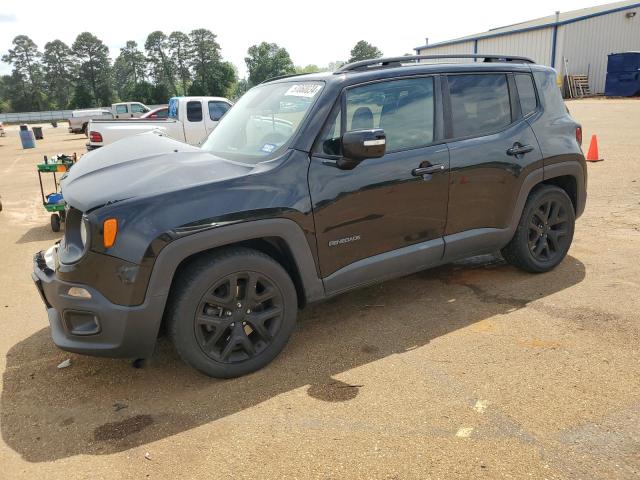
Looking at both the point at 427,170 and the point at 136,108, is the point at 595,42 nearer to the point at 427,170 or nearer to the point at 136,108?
the point at 136,108

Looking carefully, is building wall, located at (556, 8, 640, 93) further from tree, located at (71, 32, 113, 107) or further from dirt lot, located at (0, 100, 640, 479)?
tree, located at (71, 32, 113, 107)

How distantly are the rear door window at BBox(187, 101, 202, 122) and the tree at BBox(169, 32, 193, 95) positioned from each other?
9361cm

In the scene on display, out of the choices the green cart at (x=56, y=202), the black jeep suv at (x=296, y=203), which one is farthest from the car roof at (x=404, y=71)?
the green cart at (x=56, y=202)

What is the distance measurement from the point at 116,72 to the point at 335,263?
114134mm

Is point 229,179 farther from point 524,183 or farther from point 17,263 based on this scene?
point 17,263

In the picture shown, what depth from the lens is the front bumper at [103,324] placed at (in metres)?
2.83

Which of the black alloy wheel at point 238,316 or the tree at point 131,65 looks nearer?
the black alloy wheel at point 238,316

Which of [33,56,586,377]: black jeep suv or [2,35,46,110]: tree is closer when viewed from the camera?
[33,56,586,377]: black jeep suv

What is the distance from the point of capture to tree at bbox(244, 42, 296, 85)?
343 ft

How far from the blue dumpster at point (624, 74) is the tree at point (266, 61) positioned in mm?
80042

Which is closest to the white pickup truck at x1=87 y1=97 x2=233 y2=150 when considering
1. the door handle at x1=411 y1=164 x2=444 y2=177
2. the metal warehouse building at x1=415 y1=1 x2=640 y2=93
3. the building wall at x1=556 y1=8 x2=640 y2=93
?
the door handle at x1=411 y1=164 x2=444 y2=177

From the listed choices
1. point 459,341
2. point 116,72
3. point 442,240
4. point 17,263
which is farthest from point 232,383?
point 116,72

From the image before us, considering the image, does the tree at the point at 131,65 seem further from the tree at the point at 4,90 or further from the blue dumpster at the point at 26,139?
the blue dumpster at the point at 26,139

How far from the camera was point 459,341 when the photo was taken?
352cm
